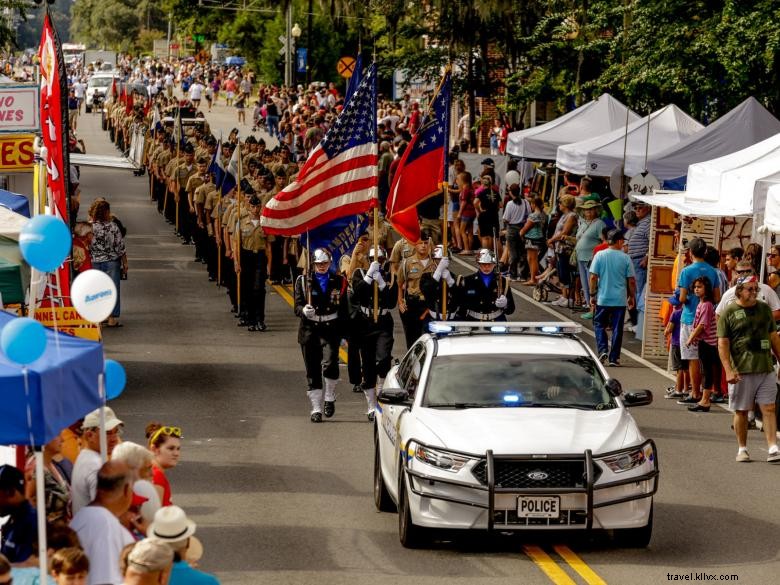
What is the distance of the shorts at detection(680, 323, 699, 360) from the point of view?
18438 millimetres

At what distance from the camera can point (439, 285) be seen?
18844 mm

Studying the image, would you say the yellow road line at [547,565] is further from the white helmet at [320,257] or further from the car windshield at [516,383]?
the white helmet at [320,257]

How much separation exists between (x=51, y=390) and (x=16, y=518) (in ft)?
3.34

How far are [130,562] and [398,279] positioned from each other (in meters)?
11.5

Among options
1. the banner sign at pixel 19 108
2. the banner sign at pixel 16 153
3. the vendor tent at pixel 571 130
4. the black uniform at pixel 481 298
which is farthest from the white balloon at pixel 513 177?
the black uniform at pixel 481 298

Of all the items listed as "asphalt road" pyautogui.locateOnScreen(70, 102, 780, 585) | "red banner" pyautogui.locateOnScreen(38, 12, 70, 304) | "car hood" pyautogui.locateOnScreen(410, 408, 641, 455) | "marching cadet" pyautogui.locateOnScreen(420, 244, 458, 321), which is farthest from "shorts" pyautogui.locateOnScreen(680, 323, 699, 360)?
"red banner" pyautogui.locateOnScreen(38, 12, 70, 304)

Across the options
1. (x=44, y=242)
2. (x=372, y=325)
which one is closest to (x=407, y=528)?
(x=44, y=242)

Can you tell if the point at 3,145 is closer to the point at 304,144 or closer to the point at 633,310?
the point at 633,310

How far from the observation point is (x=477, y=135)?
176 feet

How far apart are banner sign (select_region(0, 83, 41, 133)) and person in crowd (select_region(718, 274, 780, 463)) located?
10.6 meters

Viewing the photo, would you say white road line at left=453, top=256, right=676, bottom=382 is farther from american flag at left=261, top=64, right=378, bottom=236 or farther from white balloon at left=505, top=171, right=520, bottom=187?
american flag at left=261, top=64, right=378, bottom=236

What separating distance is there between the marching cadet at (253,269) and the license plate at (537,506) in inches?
487

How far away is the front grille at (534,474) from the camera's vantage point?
11.9 meters

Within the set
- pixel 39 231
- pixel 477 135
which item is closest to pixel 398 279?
Answer: pixel 39 231
